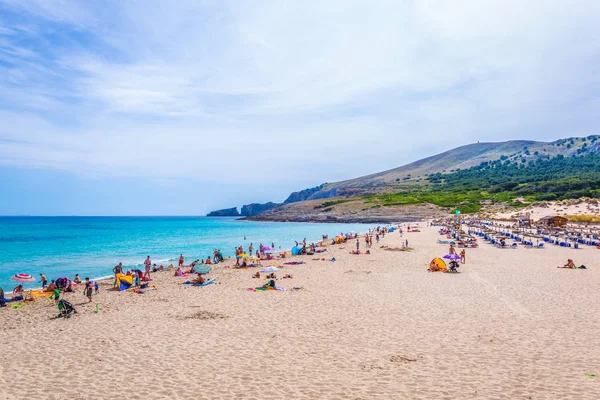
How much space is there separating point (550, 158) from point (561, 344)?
21105cm

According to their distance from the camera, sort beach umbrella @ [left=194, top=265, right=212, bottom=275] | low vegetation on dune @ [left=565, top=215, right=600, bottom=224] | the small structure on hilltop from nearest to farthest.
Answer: beach umbrella @ [left=194, top=265, right=212, bottom=275] < the small structure on hilltop < low vegetation on dune @ [left=565, top=215, right=600, bottom=224]

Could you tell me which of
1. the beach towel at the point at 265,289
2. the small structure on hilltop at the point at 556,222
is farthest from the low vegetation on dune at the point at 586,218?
the beach towel at the point at 265,289

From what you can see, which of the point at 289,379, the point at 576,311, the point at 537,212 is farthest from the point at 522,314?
the point at 537,212

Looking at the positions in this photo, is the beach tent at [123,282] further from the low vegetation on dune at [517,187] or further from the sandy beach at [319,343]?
the low vegetation on dune at [517,187]

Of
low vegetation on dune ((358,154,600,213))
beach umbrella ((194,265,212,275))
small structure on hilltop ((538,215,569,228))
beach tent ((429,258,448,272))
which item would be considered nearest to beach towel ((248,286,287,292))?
beach umbrella ((194,265,212,275))

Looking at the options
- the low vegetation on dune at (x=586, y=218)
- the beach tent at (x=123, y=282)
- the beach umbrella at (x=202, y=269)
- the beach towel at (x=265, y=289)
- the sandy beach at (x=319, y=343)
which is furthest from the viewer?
the low vegetation on dune at (x=586, y=218)

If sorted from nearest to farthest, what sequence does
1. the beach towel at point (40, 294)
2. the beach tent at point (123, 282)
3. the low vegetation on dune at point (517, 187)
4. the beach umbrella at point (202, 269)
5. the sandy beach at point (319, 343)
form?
the sandy beach at point (319, 343), the beach towel at point (40, 294), the beach tent at point (123, 282), the beach umbrella at point (202, 269), the low vegetation on dune at point (517, 187)

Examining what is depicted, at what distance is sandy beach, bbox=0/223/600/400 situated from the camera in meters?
8.30

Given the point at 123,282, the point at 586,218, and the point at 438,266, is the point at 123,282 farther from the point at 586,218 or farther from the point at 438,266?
the point at 586,218

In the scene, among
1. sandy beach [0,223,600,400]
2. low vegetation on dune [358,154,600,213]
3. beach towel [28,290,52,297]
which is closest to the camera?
sandy beach [0,223,600,400]

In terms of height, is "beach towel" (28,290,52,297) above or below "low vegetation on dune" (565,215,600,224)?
above

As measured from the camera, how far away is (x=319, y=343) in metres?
11.2

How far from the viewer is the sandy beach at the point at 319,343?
8297 mm

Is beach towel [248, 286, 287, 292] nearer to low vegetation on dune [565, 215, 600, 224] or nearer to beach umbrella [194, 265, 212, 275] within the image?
beach umbrella [194, 265, 212, 275]
